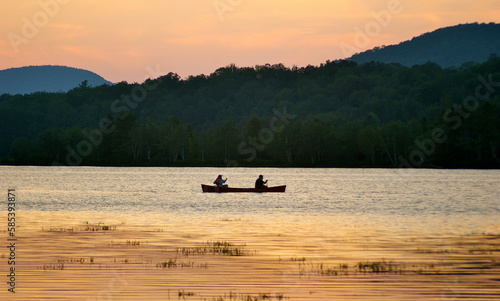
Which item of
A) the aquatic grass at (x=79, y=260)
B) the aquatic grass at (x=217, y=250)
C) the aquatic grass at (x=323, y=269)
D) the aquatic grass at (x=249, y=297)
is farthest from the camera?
the aquatic grass at (x=217, y=250)

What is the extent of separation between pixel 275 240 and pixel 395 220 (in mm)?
15698

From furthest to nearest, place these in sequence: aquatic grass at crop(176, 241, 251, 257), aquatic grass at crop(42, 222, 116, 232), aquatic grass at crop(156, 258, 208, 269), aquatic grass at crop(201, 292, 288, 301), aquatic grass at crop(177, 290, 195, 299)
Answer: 1. aquatic grass at crop(42, 222, 116, 232)
2. aquatic grass at crop(176, 241, 251, 257)
3. aquatic grass at crop(156, 258, 208, 269)
4. aquatic grass at crop(177, 290, 195, 299)
5. aquatic grass at crop(201, 292, 288, 301)

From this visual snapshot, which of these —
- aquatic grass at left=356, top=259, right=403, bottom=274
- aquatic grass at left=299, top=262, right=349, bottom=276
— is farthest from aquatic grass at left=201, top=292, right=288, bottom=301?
aquatic grass at left=356, top=259, right=403, bottom=274

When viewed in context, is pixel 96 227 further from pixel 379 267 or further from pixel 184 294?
pixel 184 294

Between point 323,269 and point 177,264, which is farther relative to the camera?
point 177,264

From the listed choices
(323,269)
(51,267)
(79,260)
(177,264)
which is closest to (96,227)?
(79,260)

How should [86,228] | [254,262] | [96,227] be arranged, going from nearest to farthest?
[254,262] → [86,228] → [96,227]

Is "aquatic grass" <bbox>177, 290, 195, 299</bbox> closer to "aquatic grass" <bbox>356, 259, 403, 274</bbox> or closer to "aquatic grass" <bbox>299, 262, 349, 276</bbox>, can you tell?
"aquatic grass" <bbox>299, 262, 349, 276</bbox>

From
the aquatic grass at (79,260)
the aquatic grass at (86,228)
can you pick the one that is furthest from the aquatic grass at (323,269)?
the aquatic grass at (86,228)

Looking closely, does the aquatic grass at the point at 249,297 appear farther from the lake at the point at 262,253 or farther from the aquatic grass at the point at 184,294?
the aquatic grass at the point at 184,294

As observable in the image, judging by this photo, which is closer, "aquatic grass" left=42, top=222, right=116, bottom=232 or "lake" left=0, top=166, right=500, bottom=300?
"lake" left=0, top=166, right=500, bottom=300

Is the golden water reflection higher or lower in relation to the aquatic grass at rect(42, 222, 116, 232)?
lower

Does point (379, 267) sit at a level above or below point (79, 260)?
below

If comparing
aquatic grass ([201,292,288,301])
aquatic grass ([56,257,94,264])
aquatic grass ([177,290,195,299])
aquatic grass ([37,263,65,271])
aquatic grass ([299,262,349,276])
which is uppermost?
aquatic grass ([56,257,94,264])
